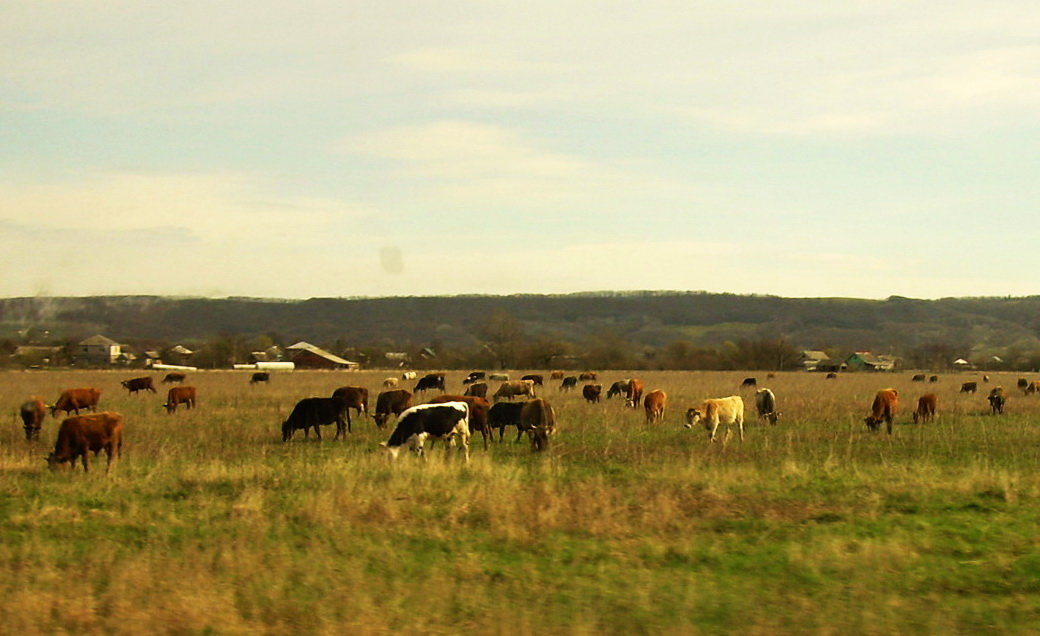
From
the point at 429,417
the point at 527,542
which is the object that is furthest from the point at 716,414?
the point at 527,542

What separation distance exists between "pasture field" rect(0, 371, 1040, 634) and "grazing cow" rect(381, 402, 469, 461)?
430 mm

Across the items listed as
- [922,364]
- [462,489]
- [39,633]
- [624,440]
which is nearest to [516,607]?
[39,633]

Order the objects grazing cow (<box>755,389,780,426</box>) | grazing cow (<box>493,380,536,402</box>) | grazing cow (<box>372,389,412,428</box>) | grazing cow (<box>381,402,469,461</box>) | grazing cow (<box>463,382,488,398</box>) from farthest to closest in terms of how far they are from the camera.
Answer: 1. grazing cow (<box>493,380,536,402</box>)
2. grazing cow (<box>463,382,488,398</box>)
3. grazing cow (<box>755,389,780,426</box>)
4. grazing cow (<box>372,389,412,428</box>)
5. grazing cow (<box>381,402,469,461</box>)

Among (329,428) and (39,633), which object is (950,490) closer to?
(39,633)

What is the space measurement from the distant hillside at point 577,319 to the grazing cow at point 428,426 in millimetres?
121856

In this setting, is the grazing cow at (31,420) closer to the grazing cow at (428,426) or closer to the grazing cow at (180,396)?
the grazing cow at (428,426)

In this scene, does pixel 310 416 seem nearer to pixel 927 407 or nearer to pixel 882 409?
pixel 882 409

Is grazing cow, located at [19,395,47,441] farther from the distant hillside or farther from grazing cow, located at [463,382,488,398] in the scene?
the distant hillside

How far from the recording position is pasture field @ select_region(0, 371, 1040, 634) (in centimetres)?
827

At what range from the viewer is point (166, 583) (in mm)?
9008

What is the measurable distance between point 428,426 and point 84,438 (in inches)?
241

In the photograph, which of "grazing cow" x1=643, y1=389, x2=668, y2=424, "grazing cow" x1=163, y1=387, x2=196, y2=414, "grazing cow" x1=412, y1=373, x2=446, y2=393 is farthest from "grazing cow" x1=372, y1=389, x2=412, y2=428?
"grazing cow" x1=412, y1=373, x2=446, y2=393

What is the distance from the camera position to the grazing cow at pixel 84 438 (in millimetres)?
16922

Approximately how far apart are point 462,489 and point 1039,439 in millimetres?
14928
